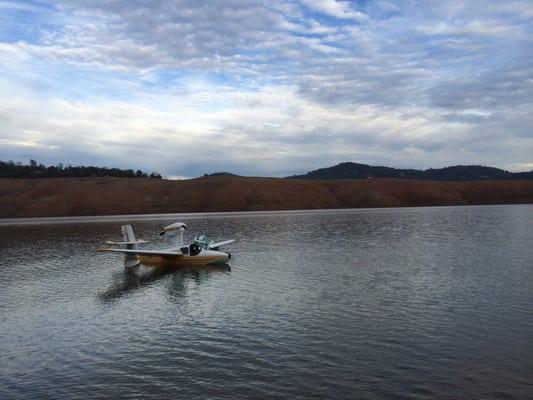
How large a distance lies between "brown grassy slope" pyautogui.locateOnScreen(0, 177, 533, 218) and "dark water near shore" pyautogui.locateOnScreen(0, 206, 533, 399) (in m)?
97.6

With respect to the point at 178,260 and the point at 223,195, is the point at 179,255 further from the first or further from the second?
the point at 223,195

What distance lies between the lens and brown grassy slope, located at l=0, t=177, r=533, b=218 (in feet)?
424

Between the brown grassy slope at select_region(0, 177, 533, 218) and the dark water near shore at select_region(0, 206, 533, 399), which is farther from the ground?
the brown grassy slope at select_region(0, 177, 533, 218)

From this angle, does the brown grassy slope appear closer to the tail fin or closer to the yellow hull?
the tail fin

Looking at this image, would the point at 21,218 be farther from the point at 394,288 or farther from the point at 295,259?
the point at 394,288

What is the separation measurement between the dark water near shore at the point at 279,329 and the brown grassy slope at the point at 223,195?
97643 millimetres

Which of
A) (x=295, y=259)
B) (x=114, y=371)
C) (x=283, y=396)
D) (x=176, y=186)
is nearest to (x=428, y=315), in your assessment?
(x=283, y=396)

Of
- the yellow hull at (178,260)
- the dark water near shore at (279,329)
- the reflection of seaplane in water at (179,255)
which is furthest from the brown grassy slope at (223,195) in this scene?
the dark water near shore at (279,329)

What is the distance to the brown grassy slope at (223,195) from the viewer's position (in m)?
129

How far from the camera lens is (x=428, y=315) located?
750 inches

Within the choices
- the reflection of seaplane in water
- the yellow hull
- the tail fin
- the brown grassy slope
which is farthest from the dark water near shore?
the brown grassy slope

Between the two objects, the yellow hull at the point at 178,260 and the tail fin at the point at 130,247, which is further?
the tail fin at the point at 130,247

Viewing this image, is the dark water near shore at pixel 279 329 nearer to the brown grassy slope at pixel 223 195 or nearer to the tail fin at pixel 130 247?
the tail fin at pixel 130 247

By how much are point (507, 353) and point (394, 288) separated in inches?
381
